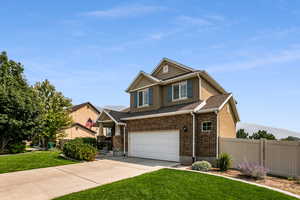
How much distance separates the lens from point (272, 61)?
1146 centimetres

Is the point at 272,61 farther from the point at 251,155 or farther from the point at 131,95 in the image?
the point at 131,95

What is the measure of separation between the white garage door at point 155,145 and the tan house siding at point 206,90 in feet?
11.1

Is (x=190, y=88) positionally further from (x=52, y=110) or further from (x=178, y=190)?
(x=52, y=110)

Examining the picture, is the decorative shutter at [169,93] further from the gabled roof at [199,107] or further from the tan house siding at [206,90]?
the tan house siding at [206,90]

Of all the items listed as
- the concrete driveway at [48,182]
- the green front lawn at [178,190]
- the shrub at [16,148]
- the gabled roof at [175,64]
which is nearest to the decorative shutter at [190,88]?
the gabled roof at [175,64]

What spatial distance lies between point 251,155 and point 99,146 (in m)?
15.1

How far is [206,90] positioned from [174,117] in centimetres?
328

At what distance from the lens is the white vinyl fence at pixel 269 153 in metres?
8.67

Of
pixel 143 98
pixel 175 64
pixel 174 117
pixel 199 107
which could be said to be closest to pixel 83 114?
pixel 143 98

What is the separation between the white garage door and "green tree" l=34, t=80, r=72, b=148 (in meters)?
11.6

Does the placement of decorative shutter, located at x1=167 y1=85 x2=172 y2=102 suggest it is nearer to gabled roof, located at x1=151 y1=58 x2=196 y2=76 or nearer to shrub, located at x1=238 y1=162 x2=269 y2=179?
gabled roof, located at x1=151 y1=58 x2=196 y2=76

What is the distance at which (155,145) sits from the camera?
563 inches

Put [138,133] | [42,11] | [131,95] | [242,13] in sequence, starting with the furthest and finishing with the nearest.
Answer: [131,95], [138,133], [42,11], [242,13]

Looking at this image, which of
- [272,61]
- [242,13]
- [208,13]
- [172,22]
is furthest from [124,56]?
[272,61]
